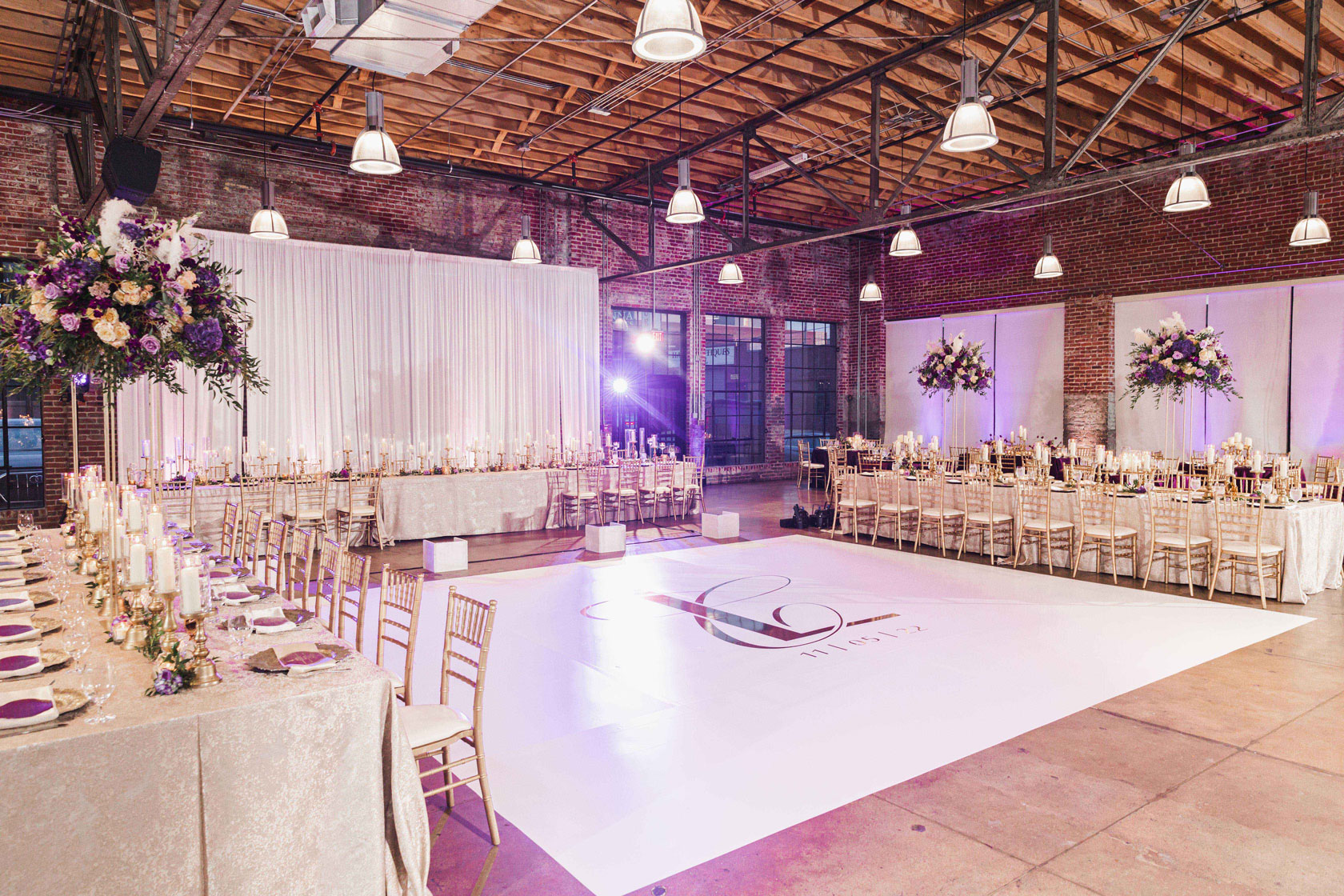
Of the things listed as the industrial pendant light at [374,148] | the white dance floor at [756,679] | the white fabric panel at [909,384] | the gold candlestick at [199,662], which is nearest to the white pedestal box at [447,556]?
the white dance floor at [756,679]

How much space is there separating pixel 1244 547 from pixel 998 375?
27.6 feet

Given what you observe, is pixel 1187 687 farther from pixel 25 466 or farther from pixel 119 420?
pixel 25 466

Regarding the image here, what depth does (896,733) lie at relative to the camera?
4086 mm

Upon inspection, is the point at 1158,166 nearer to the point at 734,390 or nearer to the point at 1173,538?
the point at 1173,538

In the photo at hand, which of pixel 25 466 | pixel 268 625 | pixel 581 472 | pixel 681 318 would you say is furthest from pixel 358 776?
pixel 681 318

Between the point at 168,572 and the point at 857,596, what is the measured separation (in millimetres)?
5488

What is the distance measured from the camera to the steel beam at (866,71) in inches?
272

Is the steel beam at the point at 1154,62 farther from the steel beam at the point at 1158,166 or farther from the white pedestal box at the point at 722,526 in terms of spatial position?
the white pedestal box at the point at 722,526

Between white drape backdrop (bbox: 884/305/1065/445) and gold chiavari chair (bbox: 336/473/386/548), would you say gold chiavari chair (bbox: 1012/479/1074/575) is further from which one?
gold chiavari chair (bbox: 336/473/386/548)

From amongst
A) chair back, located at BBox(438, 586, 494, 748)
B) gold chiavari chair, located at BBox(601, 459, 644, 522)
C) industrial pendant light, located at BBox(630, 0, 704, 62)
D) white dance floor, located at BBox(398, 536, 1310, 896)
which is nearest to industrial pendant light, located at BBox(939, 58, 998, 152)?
industrial pendant light, located at BBox(630, 0, 704, 62)

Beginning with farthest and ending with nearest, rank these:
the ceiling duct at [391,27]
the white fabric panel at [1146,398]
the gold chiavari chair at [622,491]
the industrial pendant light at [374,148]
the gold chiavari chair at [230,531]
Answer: the white fabric panel at [1146,398], the gold chiavari chair at [622,491], the industrial pendant light at [374,148], the gold chiavari chair at [230,531], the ceiling duct at [391,27]

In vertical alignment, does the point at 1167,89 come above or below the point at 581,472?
above

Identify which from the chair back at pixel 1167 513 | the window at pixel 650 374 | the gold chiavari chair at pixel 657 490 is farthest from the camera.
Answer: the window at pixel 650 374

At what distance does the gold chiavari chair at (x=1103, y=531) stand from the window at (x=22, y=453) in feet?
36.5
